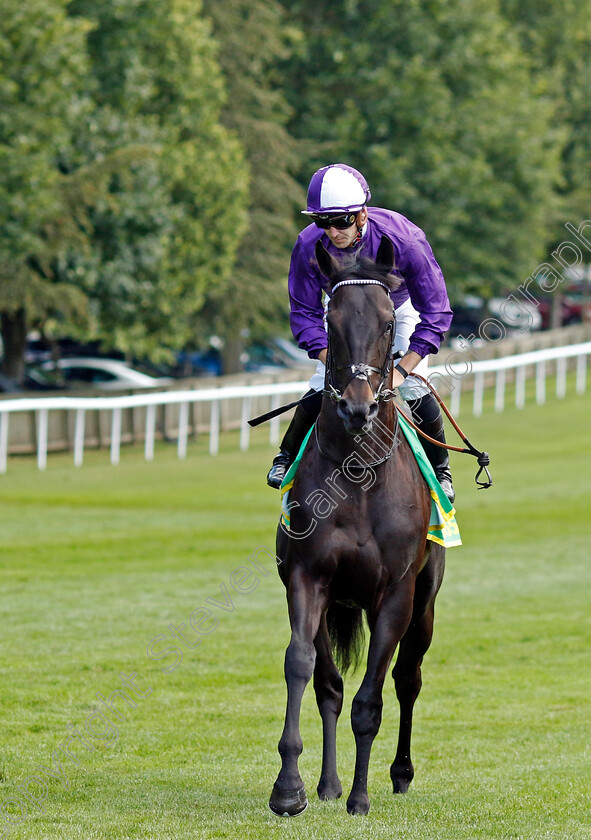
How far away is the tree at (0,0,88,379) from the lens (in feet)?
77.4

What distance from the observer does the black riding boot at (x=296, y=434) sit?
6.37 m

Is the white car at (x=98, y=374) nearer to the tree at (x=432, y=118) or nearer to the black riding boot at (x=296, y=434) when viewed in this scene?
the tree at (x=432, y=118)

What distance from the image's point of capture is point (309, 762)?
7082 millimetres

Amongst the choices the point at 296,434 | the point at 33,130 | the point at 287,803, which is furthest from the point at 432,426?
the point at 33,130

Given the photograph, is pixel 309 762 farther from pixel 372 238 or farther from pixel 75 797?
pixel 372 238

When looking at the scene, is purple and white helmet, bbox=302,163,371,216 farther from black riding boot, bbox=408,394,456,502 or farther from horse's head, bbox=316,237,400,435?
black riding boot, bbox=408,394,456,502

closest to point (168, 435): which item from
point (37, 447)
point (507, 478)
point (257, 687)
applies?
point (37, 447)

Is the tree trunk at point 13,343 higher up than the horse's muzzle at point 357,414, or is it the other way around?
the horse's muzzle at point 357,414

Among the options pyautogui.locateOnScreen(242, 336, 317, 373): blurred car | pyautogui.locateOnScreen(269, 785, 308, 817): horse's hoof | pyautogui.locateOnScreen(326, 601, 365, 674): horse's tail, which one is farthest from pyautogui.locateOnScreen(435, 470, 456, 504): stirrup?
pyautogui.locateOnScreen(242, 336, 317, 373): blurred car

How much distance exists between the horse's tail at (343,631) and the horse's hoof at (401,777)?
547mm

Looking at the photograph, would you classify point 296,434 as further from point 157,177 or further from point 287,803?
point 157,177

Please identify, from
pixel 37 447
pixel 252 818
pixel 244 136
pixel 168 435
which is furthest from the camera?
pixel 244 136

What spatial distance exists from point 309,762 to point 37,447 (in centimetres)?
1674

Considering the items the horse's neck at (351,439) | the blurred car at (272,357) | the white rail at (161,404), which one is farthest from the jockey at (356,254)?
the blurred car at (272,357)
